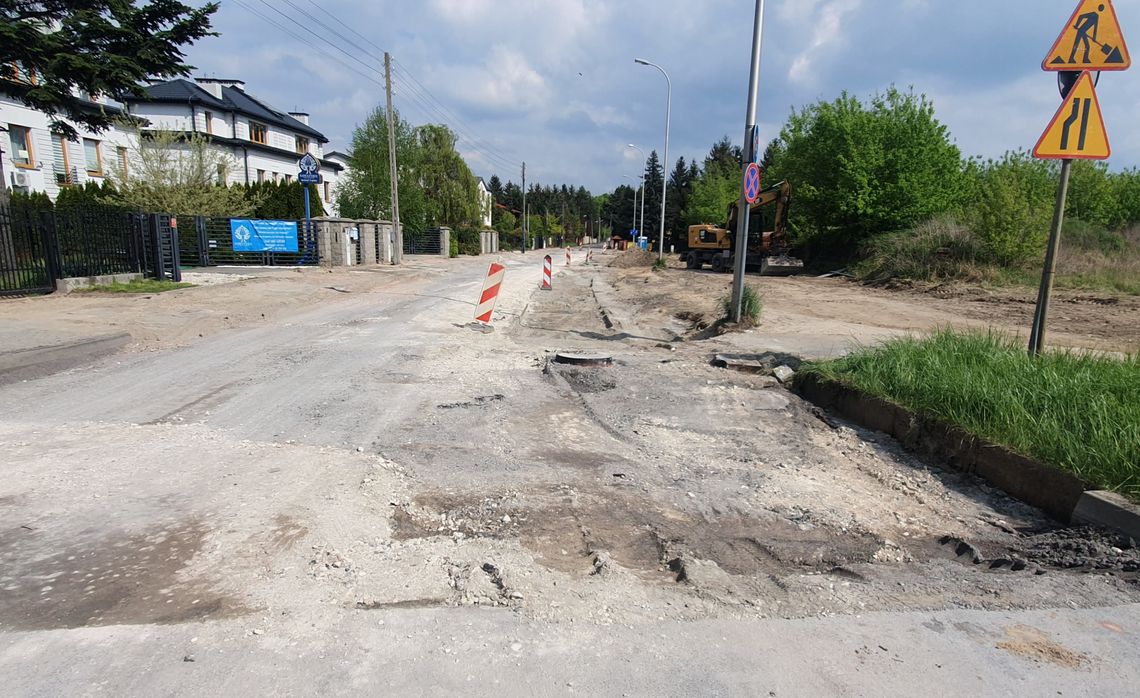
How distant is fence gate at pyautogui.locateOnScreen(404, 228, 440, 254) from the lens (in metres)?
49.1

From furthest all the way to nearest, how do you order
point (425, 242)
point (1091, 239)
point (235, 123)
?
point (425, 242) → point (235, 123) → point (1091, 239)

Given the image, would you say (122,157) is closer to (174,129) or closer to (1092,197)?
(174,129)

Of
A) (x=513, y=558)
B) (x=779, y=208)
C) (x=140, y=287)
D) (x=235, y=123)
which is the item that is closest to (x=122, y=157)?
(x=235, y=123)

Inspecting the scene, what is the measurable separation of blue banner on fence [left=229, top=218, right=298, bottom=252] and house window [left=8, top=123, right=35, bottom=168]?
12.1 m

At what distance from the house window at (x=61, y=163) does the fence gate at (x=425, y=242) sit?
21.5 m

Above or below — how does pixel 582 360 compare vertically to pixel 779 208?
below

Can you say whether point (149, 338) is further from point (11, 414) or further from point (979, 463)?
point (979, 463)

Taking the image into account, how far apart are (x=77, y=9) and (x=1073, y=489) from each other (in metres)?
22.8

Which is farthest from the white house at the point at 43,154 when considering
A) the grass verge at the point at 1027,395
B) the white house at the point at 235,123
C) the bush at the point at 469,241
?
the grass verge at the point at 1027,395

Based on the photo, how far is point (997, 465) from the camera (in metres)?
4.72

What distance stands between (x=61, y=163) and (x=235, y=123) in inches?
543

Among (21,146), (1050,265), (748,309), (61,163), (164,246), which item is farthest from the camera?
(61,163)

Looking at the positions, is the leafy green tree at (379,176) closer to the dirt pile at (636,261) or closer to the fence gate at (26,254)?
the dirt pile at (636,261)

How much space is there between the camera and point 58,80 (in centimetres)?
1652
